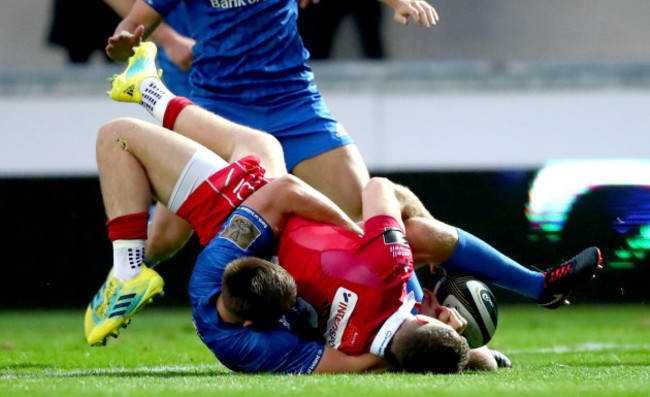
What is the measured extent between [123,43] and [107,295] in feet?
4.33

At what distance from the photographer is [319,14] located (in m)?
9.91

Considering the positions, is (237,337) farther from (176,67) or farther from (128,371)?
(176,67)

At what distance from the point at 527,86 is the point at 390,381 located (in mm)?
6602

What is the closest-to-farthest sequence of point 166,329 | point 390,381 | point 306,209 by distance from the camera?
point 390,381 → point 306,209 → point 166,329

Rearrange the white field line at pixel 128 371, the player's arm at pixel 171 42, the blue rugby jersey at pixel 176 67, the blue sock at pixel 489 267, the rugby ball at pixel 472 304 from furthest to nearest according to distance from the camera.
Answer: the blue rugby jersey at pixel 176 67
the player's arm at pixel 171 42
the blue sock at pixel 489 267
the rugby ball at pixel 472 304
the white field line at pixel 128 371

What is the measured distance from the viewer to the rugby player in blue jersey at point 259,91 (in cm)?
550

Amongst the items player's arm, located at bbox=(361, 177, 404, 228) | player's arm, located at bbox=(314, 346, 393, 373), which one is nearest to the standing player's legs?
player's arm, located at bbox=(361, 177, 404, 228)

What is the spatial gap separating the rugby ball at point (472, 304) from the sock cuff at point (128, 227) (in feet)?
4.56

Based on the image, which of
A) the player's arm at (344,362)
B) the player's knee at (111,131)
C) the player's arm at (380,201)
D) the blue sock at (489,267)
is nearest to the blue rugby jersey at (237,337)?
the player's arm at (344,362)

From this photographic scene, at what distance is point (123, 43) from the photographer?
17.5 ft

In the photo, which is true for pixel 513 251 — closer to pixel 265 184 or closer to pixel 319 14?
pixel 319 14

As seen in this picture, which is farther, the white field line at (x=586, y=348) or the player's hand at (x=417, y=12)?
the white field line at (x=586, y=348)

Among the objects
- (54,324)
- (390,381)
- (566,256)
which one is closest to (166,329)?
(54,324)

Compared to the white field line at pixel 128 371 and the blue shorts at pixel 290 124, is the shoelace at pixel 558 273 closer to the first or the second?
the blue shorts at pixel 290 124
